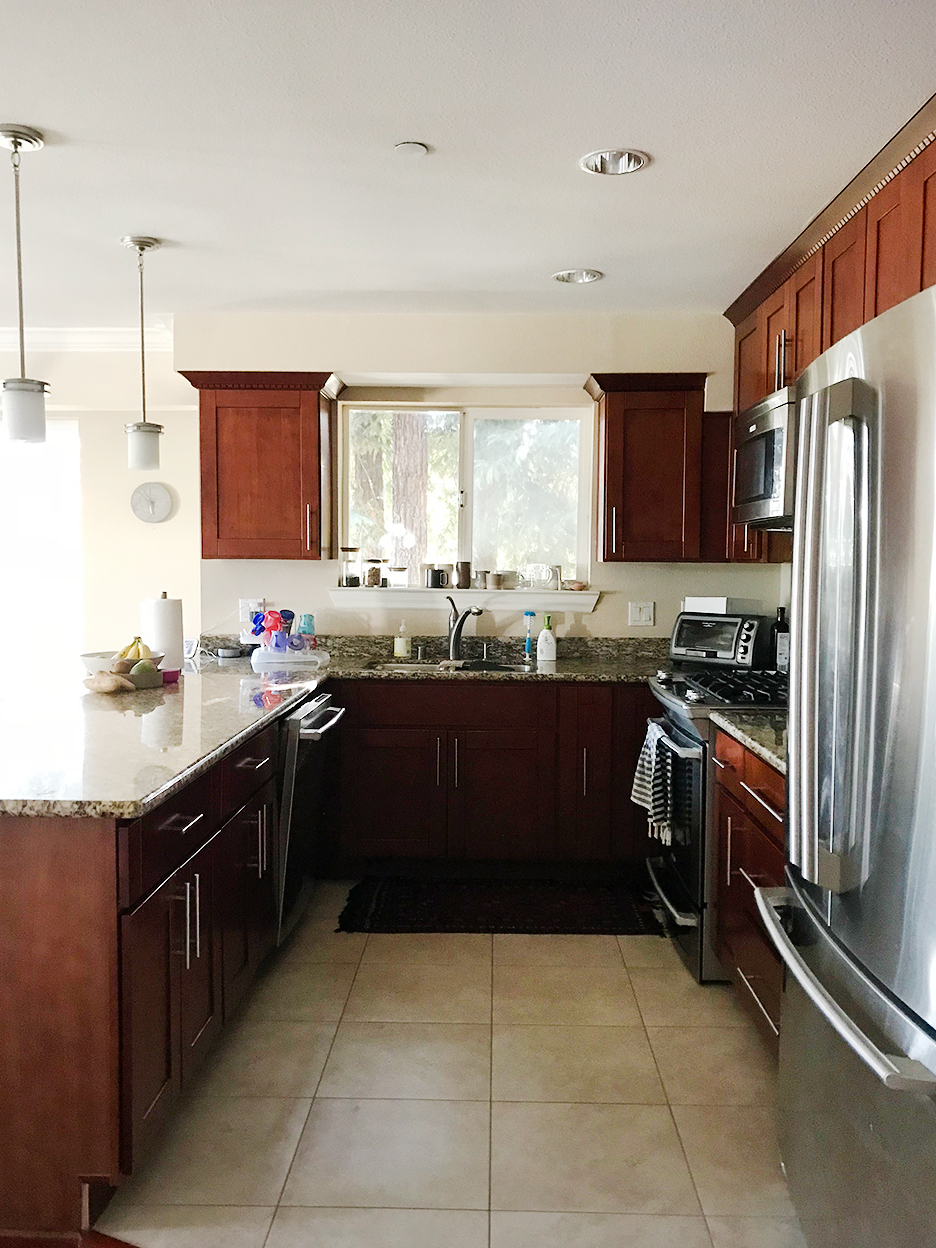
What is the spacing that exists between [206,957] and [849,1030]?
152 centimetres

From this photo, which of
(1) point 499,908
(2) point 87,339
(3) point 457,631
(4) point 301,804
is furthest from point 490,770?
(2) point 87,339

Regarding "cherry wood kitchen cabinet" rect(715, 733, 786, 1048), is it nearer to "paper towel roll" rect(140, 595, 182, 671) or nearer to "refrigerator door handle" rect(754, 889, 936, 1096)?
"refrigerator door handle" rect(754, 889, 936, 1096)

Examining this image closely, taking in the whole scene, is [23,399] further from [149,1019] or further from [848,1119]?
[848,1119]

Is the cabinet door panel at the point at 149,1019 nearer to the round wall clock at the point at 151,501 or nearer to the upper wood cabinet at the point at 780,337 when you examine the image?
the upper wood cabinet at the point at 780,337

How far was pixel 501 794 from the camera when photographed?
3.95m

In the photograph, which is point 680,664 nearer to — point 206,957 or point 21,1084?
point 206,957

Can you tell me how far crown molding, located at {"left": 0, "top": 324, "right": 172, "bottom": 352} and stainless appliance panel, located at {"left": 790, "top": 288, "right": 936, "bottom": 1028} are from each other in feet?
12.4

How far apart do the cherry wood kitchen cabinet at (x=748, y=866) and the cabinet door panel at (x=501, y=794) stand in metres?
1.11

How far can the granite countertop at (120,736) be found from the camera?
177 cm

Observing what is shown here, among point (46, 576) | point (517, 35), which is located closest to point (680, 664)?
point (517, 35)

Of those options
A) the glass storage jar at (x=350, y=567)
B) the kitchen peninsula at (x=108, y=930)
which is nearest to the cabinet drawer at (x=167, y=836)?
the kitchen peninsula at (x=108, y=930)

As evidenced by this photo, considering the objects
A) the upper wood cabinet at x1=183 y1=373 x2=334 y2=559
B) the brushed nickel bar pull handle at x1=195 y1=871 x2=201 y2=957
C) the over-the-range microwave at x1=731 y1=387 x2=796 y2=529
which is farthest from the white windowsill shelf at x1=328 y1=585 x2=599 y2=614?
the brushed nickel bar pull handle at x1=195 y1=871 x2=201 y2=957

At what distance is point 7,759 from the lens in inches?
82.0

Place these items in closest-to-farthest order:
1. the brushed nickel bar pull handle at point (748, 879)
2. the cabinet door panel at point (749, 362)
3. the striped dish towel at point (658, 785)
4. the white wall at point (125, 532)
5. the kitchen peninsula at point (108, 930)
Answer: the kitchen peninsula at point (108, 930) < the brushed nickel bar pull handle at point (748, 879) < the striped dish towel at point (658, 785) < the cabinet door panel at point (749, 362) < the white wall at point (125, 532)
